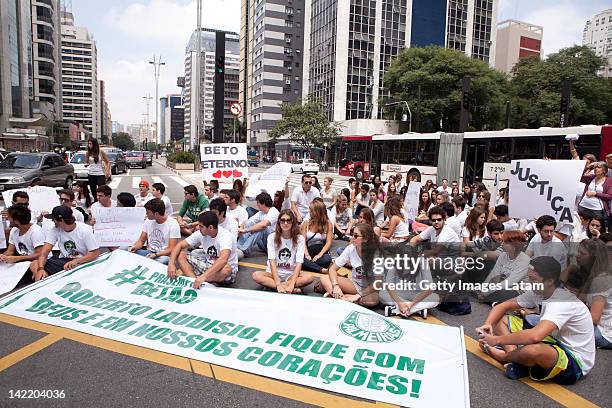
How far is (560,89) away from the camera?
45.4m

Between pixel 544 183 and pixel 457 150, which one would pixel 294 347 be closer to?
pixel 544 183

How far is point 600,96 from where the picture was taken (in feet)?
149

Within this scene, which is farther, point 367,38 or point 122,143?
point 122,143

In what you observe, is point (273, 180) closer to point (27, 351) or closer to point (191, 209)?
point (191, 209)

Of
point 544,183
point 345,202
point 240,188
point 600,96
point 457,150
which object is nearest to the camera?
point 544,183

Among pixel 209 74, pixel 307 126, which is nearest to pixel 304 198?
pixel 307 126

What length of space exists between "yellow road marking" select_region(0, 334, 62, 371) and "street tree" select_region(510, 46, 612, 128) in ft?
153

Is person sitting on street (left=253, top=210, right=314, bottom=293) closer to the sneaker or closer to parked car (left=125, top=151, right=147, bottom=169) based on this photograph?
the sneaker

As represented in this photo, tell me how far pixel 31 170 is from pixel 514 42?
124 metres

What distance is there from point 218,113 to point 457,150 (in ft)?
36.7

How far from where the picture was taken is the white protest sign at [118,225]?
6.94 metres

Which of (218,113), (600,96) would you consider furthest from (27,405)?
(600,96)

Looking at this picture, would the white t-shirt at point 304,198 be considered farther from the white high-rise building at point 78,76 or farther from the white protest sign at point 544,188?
the white high-rise building at point 78,76

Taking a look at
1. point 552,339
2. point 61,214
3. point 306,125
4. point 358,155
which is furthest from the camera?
point 306,125
